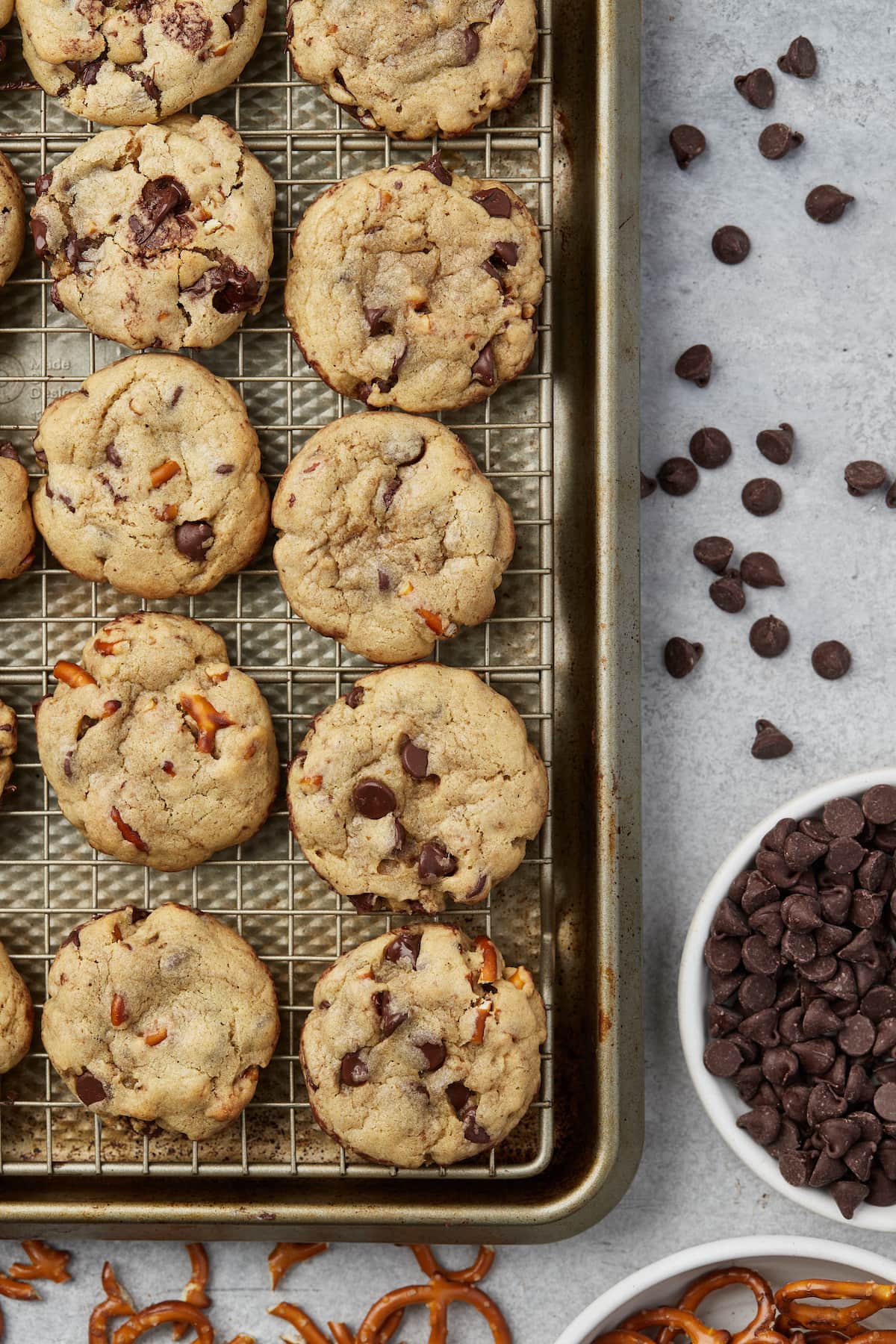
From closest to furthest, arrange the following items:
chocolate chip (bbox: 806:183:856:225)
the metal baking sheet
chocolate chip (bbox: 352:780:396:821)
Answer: chocolate chip (bbox: 352:780:396:821)
the metal baking sheet
chocolate chip (bbox: 806:183:856:225)

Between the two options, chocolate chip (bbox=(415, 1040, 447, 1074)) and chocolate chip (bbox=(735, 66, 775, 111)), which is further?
chocolate chip (bbox=(735, 66, 775, 111))

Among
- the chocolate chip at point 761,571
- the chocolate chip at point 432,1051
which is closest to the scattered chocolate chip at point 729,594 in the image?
the chocolate chip at point 761,571

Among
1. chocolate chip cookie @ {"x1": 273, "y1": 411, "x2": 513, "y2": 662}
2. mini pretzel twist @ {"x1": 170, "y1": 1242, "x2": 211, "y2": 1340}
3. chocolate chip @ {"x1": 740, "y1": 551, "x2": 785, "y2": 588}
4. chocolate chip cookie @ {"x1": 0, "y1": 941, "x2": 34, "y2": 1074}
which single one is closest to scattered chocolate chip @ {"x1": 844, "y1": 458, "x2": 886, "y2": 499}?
→ chocolate chip @ {"x1": 740, "y1": 551, "x2": 785, "y2": 588}

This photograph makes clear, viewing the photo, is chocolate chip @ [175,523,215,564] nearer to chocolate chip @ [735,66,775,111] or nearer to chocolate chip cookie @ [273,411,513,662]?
chocolate chip cookie @ [273,411,513,662]

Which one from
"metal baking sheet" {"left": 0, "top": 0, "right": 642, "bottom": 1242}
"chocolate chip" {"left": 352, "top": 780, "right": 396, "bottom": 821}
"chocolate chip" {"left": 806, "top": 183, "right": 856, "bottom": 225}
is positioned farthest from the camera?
"chocolate chip" {"left": 806, "top": 183, "right": 856, "bottom": 225}

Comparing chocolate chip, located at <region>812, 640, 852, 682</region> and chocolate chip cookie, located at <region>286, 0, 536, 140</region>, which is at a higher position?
chocolate chip cookie, located at <region>286, 0, 536, 140</region>

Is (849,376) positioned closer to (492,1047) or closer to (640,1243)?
(492,1047)

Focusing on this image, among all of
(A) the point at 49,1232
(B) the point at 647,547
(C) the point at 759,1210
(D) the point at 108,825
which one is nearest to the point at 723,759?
(B) the point at 647,547

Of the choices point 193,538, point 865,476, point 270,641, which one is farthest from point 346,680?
point 865,476
